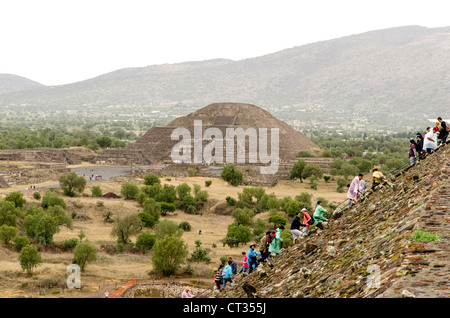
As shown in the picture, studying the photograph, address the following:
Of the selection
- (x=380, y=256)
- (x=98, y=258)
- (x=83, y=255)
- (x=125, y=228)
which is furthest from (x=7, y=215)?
(x=380, y=256)

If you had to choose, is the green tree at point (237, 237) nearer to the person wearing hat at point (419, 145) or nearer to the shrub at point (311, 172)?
the person wearing hat at point (419, 145)

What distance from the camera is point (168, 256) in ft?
125

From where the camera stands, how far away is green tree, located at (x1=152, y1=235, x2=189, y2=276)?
37969 millimetres

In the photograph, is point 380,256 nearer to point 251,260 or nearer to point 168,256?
point 251,260

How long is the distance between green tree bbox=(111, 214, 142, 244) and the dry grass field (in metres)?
0.95

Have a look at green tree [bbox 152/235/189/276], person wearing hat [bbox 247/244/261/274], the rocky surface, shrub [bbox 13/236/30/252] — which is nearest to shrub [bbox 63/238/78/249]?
shrub [bbox 13/236/30/252]

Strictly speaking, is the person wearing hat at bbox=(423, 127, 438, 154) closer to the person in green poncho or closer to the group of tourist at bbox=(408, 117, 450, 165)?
the group of tourist at bbox=(408, 117, 450, 165)

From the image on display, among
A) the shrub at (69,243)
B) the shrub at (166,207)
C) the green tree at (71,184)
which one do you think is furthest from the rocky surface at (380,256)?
the green tree at (71,184)

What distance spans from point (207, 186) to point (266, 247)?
6660cm

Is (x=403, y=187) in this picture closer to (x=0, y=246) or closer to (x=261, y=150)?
(x=0, y=246)

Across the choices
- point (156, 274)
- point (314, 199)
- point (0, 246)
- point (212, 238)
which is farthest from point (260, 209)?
point (0, 246)

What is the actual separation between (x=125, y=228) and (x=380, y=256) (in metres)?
41.2

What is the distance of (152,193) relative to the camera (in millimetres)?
68062

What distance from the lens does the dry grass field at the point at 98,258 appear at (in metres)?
32.7
